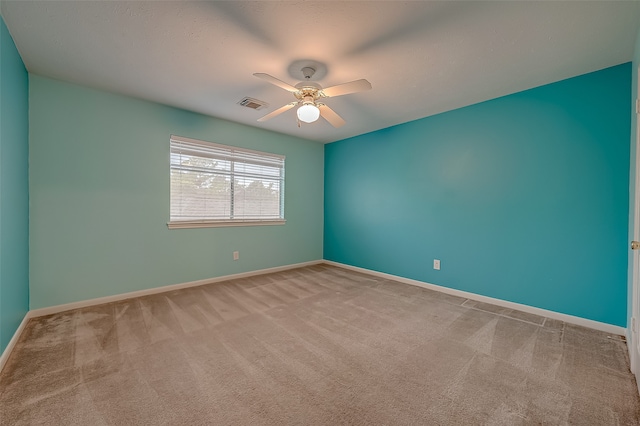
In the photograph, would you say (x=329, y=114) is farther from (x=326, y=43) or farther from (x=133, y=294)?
(x=133, y=294)

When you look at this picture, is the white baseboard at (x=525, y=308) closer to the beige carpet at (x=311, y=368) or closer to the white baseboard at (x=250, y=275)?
the white baseboard at (x=250, y=275)

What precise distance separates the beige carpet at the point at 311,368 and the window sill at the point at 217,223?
3.43 feet

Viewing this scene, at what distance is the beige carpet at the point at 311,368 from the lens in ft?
4.62

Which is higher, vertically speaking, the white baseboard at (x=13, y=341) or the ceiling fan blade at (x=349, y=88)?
the ceiling fan blade at (x=349, y=88)

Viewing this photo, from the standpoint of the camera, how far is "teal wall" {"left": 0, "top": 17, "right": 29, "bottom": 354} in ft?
5.99

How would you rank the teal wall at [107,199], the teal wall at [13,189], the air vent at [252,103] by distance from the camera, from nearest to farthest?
the teal wall at [13,189] < the teal wall at [107,199] < the air vent at [252,103]

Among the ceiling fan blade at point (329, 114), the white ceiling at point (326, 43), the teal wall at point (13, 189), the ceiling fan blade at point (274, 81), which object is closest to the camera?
the white ceiling at point (326, 43)

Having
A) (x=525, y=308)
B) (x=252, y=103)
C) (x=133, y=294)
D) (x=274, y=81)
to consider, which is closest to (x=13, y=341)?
(x=133, y=294)

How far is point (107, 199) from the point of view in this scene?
296 centimetres

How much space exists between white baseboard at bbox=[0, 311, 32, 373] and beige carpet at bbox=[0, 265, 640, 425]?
0.05 m

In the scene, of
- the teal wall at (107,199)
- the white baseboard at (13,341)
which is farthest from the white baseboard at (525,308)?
the white baseboard at (13,341)

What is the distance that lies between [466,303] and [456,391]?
1.73m

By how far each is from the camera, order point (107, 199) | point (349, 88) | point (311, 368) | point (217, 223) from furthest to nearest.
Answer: point (217, 223) < point (107, 199) < point (349, 88) < point (311, 368)

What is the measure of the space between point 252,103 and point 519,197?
127 inches
